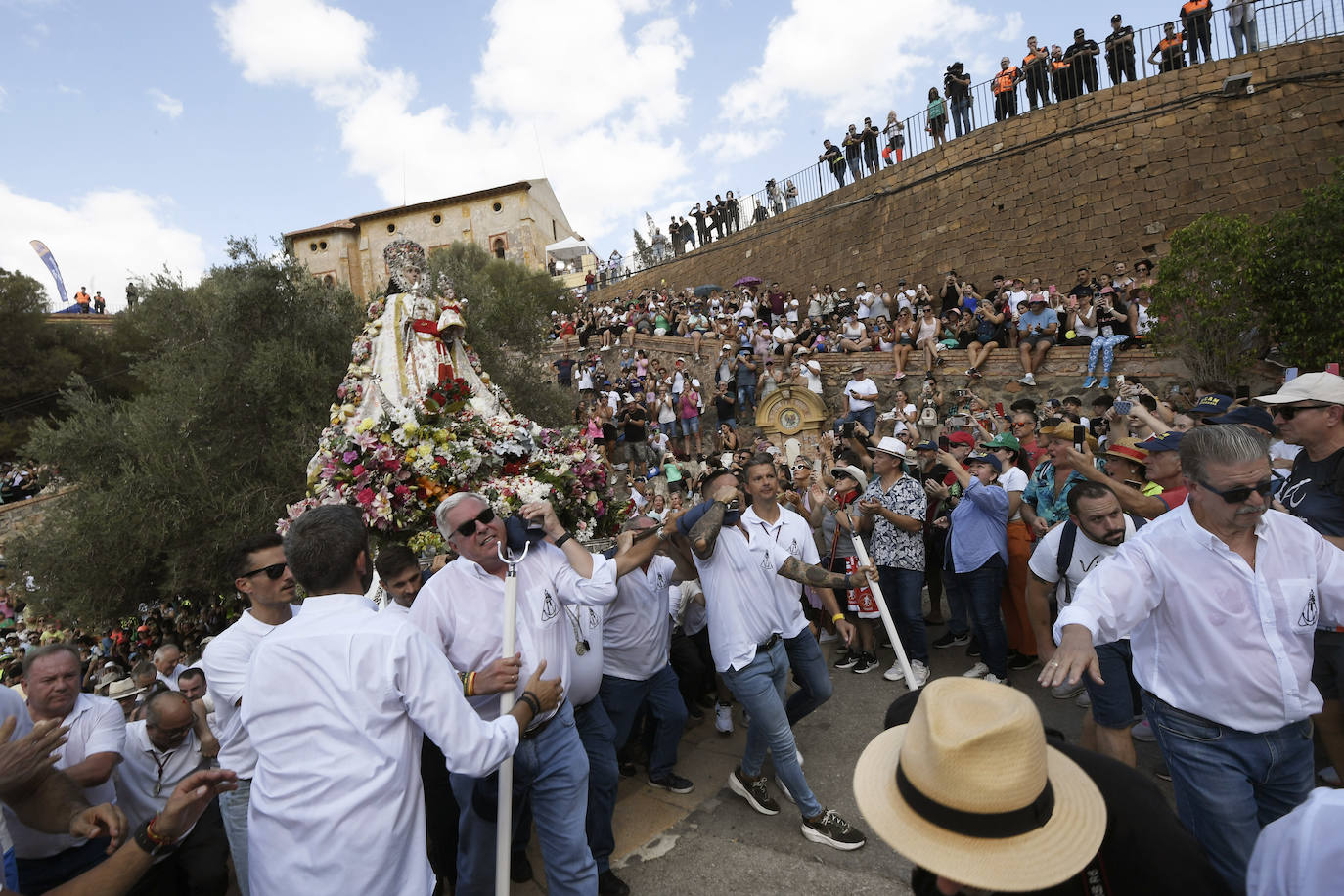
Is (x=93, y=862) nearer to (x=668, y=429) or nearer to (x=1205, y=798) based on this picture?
(x=1205, y=798)

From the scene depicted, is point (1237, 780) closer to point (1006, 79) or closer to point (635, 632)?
point (635, 632)

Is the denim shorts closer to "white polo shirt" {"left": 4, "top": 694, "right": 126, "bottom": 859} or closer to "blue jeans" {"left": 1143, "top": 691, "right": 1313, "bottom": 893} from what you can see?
"blue jeans" {"left": 1143, "top": 691, "right": 1313, "bottom": 893}

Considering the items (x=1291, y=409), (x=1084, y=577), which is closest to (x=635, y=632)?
(x=1084, y=577)

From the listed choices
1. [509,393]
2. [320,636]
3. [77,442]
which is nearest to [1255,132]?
[509,393]

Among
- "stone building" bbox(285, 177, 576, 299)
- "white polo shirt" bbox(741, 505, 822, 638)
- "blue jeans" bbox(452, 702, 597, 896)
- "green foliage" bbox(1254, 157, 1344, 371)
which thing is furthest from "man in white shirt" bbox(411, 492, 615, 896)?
"stone building" bbox(285, 177, 576, 299)

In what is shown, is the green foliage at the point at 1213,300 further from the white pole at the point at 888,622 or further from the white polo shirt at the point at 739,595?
the white polo shirt at the point at 739,595

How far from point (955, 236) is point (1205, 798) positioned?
20078mm

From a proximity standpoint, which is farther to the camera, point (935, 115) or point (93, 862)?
point (935, 115)

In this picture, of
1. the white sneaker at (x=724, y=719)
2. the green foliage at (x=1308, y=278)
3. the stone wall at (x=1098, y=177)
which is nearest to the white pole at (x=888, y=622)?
the white sneaker at (x=724, y=719)

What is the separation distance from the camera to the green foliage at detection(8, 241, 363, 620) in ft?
34.1

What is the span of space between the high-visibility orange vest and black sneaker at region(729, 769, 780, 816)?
20693 mm

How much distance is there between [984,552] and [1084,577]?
1654mm

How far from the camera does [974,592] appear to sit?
535 centimetres

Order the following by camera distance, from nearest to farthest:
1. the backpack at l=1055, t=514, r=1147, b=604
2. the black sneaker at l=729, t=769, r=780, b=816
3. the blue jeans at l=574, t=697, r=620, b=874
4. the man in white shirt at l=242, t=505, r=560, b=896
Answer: the man in white shirt at l=242, t=505, r=560, b=896
the blue jeans at l=574, t=697, r=620, b=874
the backpack at l=1055, t=514, r=1147, b=604
the black sneaker at l=729, t=769, r=780, b=816
